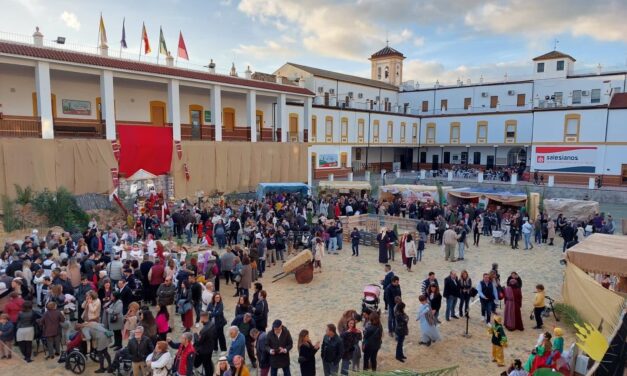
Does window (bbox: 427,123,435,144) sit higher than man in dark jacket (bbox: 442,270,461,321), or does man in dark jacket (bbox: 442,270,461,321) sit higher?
window (bbox: 427,123,435,144)

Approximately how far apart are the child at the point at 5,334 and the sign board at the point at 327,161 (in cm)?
2989

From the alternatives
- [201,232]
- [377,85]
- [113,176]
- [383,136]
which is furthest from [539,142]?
[113,176]

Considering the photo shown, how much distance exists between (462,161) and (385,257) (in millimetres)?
34460

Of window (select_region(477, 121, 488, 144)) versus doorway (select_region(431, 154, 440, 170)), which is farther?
doorway (select_region(431, 154, 440, 170))

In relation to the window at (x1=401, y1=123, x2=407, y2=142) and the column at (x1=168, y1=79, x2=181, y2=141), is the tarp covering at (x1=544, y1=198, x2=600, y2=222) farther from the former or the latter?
the window at (x1=401, y1=123, x2=407, y2=142)

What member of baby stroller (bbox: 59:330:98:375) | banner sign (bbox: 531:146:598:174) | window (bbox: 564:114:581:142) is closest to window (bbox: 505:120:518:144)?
banner sign (bbox: 531:146:598:174)

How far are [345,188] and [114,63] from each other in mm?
14921

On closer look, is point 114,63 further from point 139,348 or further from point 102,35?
point 139,348

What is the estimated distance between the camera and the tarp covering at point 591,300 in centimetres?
889

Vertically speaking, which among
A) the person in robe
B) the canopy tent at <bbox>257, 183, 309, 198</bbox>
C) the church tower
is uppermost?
the church tower

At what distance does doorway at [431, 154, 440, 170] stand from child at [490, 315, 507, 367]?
41.7 metres

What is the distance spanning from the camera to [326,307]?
38.6 feet

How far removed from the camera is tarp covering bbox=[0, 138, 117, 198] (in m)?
18.1

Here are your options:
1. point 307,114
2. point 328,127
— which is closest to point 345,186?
point 307,114
